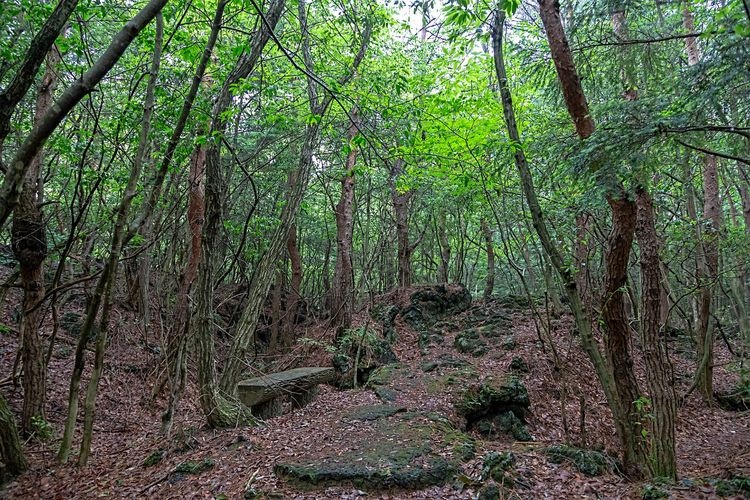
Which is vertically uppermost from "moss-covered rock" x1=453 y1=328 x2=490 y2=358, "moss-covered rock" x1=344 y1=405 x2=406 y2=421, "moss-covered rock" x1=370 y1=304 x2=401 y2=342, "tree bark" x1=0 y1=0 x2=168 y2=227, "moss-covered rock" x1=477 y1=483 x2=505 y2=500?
"tree bark" x1=0 y1=0 x2=168 y2=227

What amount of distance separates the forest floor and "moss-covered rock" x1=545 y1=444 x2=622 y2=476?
9 cm

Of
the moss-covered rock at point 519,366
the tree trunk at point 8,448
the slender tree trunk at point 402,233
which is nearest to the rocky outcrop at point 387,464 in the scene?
the tree trunk at point 8,448

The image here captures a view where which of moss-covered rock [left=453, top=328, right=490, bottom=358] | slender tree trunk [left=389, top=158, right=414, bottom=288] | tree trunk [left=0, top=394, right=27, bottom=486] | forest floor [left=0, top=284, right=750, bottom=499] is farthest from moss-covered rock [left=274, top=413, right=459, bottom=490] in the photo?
slender tree trunk [left=389, top=158, right=414, bottom=288]

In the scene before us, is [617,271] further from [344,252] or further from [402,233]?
[402,233]

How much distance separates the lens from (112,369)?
8812 mm

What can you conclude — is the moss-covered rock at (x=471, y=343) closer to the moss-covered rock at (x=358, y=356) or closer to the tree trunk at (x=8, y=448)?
the moss-covered rock at (x=358, y=356)

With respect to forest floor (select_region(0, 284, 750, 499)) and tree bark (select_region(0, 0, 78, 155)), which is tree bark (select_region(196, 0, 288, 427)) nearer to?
forest floor (select_region(0, 284, 750, 499))

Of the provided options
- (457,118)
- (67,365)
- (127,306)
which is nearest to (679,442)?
(457,118)

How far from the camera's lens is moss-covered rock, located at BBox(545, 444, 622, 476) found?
4734 millimetres

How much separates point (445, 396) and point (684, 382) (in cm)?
632

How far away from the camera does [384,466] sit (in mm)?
4547

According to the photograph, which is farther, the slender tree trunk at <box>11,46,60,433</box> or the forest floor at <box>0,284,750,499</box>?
the slender tree trunk at <box>11,46,60,433</box>

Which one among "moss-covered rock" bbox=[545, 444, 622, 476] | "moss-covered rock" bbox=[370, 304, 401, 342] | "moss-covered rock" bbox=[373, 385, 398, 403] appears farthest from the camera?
"moss-covered rock" bbox=[370, 304, 401, 342]

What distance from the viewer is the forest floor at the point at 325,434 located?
173 inches
